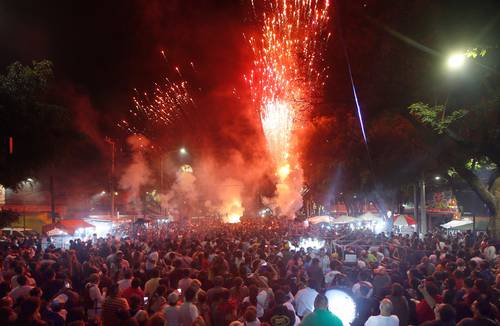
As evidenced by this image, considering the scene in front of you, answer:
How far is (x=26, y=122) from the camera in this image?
17781mm

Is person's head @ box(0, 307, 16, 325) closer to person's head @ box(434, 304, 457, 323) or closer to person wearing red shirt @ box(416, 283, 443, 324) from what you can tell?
person's head @ box(434, 304, 457, 323)

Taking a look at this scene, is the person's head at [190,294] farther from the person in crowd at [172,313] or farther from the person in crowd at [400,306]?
the person in crowd at [400,306]

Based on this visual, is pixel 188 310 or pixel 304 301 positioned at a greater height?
pixel 188 310

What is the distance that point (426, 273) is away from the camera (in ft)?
39.2

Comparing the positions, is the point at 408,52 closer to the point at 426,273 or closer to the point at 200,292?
the point at 426,273

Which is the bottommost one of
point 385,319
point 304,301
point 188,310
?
point 304,301

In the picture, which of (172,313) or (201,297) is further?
(201,297)

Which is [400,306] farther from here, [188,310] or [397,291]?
[188,310]

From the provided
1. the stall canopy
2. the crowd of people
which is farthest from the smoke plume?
the crowd of people

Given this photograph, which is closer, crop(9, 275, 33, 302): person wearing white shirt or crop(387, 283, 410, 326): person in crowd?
crop(387, 283, 410, 326): person in crowd

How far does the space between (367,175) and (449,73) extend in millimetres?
12196

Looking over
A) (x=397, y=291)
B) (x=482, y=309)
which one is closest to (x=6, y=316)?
(x=397, y=291)

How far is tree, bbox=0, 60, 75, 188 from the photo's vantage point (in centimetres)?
1744

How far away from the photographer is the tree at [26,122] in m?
17.4
